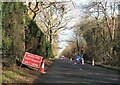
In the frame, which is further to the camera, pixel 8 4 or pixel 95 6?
pixel 95 6

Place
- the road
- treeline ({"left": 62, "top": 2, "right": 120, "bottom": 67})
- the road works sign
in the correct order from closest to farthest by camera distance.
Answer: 1. the road
2. the road works sign
3. treeline ({"left": 62, "top": 2, "right": 120, "bottom": 67})

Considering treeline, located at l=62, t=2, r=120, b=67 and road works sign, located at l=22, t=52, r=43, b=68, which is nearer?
road works sign, located at l=22, t=52, r=43, b=68

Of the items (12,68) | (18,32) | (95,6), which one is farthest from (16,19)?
(95,6)

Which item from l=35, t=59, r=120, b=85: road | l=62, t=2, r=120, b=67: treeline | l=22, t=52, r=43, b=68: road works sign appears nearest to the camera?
l=35, t=59, r=120, b=85: road

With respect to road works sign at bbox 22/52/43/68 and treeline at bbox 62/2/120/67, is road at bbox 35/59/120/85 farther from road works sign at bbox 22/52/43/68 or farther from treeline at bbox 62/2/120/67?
treeline at bbox 62/2/120/67

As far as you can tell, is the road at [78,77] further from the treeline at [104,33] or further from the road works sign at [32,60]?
the treeline at [104,33]

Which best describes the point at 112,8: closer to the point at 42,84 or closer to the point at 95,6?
the point at 95,6

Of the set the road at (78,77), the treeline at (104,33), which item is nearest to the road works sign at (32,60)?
the road at (78,77)

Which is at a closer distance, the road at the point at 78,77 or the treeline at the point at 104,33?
the road at the point at 78,77

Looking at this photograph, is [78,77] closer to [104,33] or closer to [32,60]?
[32,60]

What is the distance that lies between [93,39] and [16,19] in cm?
4389

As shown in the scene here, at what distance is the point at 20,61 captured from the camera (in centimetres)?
2266

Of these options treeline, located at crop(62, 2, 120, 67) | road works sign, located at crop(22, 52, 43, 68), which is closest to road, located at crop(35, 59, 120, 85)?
road works sign, located at crop(22, 52, 43, 68)

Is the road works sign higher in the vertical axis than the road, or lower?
higher
